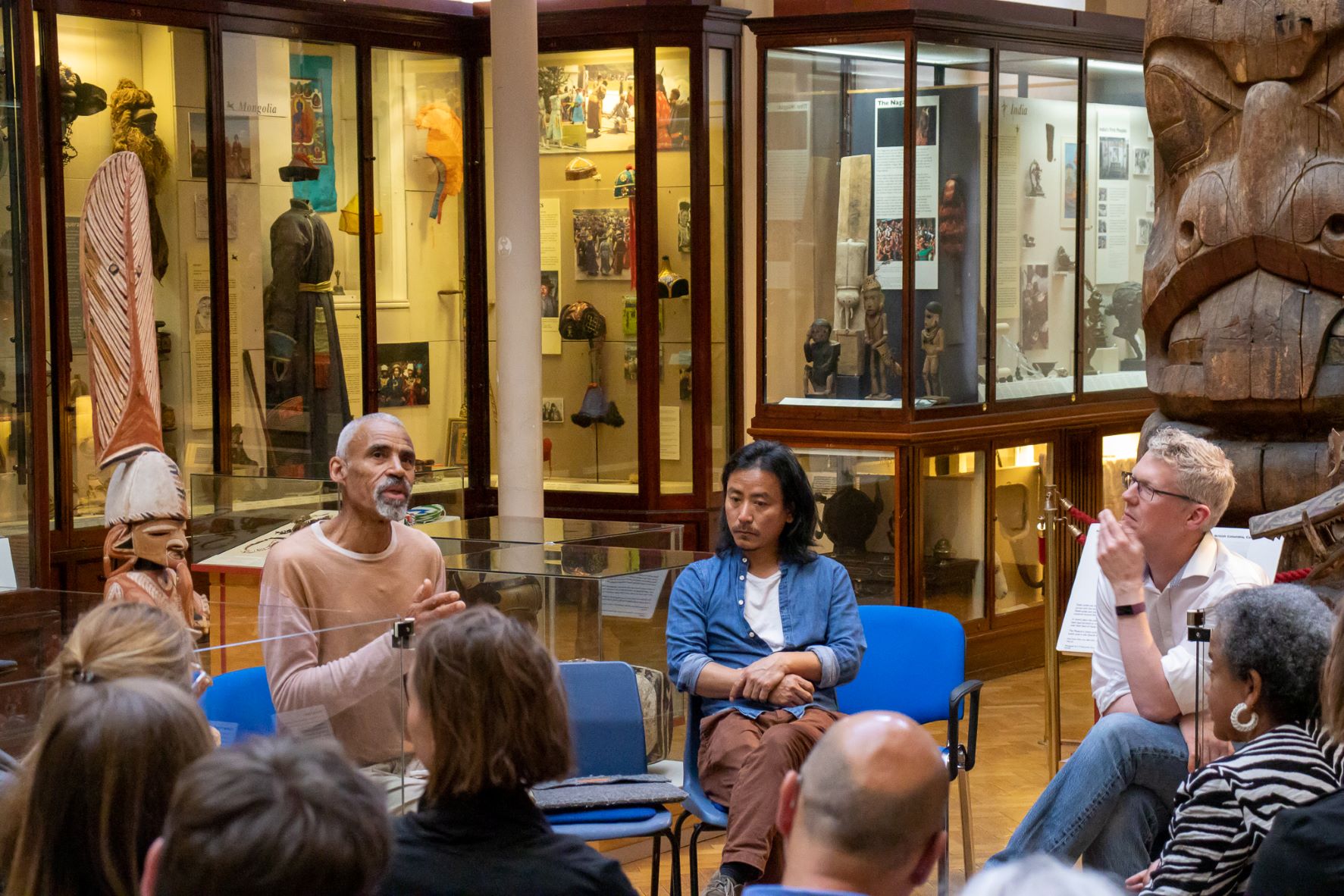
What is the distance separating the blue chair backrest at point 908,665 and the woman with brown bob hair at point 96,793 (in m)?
2.70

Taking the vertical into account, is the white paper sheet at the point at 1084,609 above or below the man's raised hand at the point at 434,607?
below

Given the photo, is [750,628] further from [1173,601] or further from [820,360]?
[820,360]

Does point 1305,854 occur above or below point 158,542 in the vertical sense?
below

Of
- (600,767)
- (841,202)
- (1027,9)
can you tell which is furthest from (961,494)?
(600,767)

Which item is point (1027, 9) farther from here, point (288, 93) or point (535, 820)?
point (535, 820)

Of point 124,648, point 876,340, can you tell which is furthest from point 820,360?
point 124,648

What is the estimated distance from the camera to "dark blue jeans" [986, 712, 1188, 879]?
11.3 ft

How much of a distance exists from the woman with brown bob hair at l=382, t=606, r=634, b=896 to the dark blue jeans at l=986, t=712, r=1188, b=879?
1533 millimetres

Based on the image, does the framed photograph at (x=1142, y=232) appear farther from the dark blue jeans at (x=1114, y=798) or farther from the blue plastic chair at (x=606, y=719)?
the blue plastic chair at (x=606, y=719)

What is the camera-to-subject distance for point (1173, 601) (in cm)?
376

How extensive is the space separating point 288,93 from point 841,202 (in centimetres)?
279

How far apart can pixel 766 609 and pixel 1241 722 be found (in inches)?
57.7

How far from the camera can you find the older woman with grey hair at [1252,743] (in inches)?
100

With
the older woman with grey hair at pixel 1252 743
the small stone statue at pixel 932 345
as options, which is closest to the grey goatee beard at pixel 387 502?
the older woman with grey hair at pixel 1252 743
